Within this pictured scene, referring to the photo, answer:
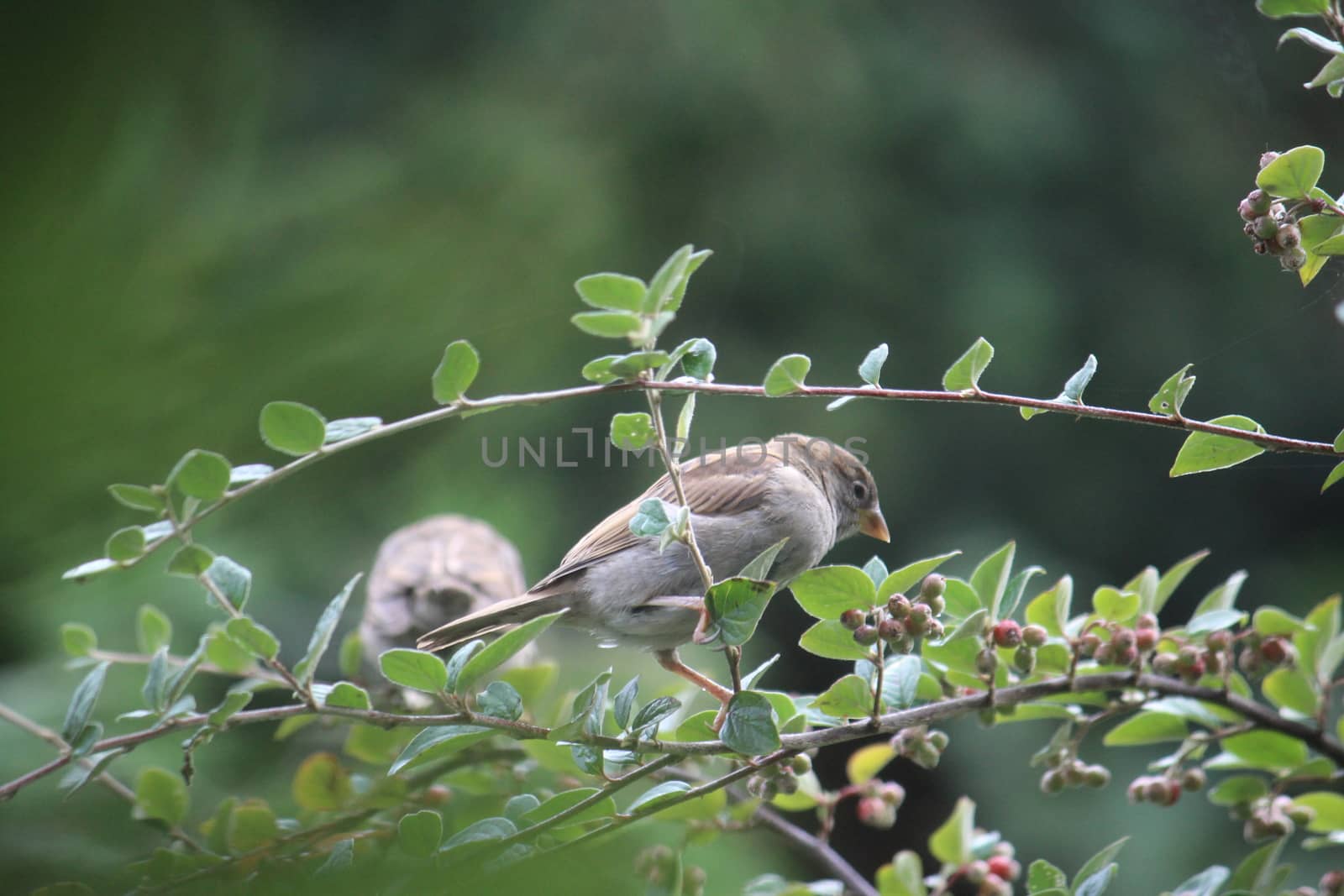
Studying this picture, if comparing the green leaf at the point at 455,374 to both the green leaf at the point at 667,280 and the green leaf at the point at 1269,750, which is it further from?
the green leaf at the point at 1269,750

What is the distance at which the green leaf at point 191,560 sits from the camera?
1.38 m

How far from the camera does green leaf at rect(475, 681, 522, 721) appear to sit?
1480mm

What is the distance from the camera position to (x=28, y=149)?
518 millimetres

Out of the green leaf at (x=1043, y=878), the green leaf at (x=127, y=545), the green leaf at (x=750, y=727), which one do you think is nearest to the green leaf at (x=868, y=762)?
the green leaf at (x=1043, y=878)

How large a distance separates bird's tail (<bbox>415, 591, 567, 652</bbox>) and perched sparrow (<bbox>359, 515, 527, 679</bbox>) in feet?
3.86

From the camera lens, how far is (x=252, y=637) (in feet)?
4.92

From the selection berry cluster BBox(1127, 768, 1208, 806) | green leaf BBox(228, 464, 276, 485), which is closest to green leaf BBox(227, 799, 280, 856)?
green leaf BBox(228, 464, 276, 485)

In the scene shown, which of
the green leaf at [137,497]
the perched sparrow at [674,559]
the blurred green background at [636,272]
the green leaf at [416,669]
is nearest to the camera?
the blurred green background at [636,272]

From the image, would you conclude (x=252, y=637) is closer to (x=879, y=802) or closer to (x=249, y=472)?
(x=249, y=472)

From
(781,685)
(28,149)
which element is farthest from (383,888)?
(781,685)

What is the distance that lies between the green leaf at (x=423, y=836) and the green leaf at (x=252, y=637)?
0.30 m

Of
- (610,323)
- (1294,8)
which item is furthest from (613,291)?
(1294,8)

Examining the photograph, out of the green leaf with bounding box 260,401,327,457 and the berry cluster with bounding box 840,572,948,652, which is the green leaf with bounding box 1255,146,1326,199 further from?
the green leaf with bounding box 260,401,327,457

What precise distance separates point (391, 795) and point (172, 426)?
1620 mm
